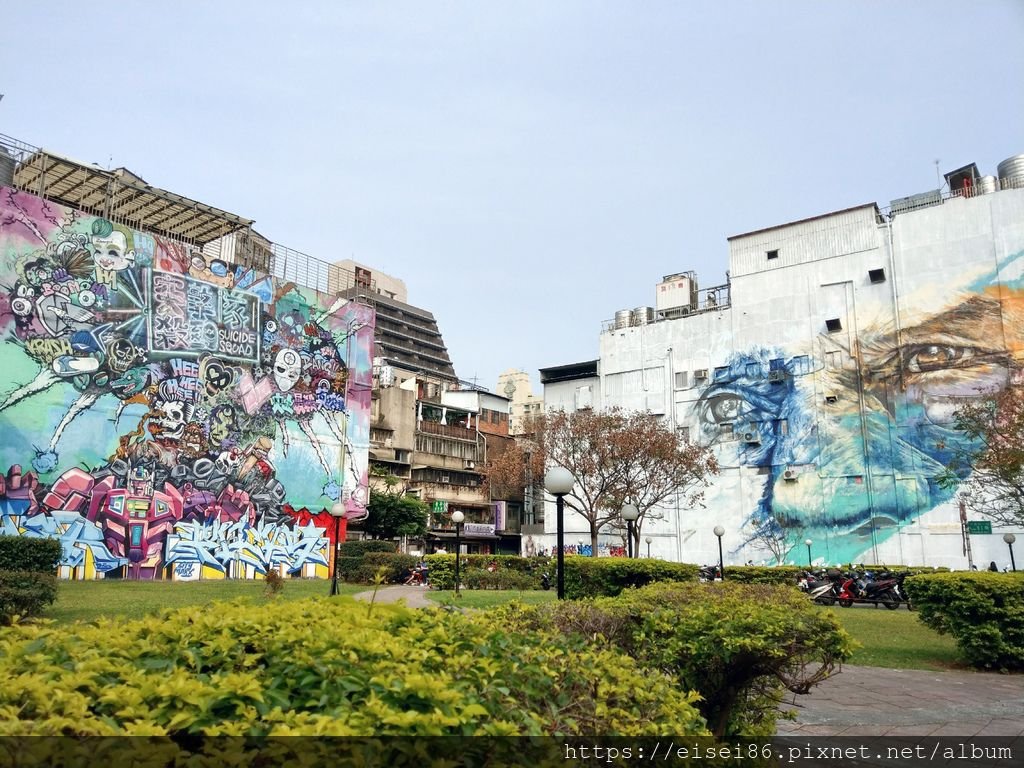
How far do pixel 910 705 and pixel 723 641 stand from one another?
4865 millimetres

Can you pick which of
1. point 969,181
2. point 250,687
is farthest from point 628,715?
point 969,181

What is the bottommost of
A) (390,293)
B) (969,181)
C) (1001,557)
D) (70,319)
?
(1001,557)

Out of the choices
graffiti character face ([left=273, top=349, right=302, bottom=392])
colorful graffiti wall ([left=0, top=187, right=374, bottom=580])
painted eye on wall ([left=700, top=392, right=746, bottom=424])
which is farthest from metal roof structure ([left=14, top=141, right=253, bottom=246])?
painted eye on wall ([left=700, top=392, right=746, bottom=424])

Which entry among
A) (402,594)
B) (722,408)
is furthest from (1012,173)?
(402,594)

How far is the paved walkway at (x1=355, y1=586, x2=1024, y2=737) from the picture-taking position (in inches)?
276

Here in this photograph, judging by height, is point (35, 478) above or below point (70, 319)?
below

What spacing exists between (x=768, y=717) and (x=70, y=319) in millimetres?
23915

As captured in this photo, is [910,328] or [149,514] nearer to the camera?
[149,514]

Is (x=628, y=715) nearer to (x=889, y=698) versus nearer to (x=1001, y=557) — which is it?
(x=889, y=698)

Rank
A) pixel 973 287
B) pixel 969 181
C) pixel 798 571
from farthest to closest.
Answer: pixel 969 181 < pixel 973 287 < pixel 798 571

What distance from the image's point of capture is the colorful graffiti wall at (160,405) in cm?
2178

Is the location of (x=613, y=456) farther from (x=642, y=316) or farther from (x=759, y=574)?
(x=642, y=316)

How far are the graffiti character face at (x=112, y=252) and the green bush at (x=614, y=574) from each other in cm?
1827

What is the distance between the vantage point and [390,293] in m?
80.7
